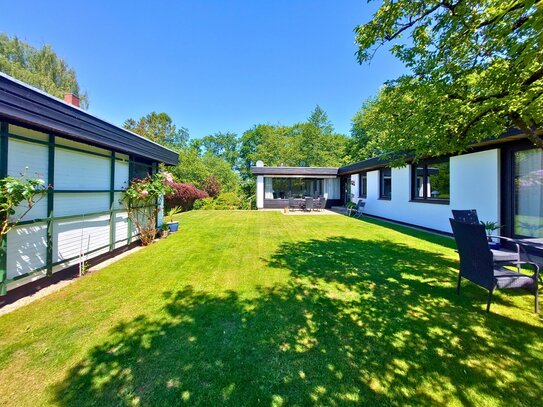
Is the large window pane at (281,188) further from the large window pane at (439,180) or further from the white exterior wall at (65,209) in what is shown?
the white exterior wall at (65,209)

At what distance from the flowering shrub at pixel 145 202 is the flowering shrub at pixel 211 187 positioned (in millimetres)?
14019

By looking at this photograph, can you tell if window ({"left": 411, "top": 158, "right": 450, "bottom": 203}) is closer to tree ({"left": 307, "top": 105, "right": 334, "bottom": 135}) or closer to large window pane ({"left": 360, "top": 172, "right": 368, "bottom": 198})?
large window pane ({"left": 360, "top": 172, "right": 368, "bottom": 198})

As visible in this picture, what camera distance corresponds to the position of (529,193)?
5.57 m

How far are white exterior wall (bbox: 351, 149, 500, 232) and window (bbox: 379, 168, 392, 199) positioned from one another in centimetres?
64

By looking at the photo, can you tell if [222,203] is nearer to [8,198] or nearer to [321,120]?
[8,198]

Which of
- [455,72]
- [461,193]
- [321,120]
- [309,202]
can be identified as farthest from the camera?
[321,120]

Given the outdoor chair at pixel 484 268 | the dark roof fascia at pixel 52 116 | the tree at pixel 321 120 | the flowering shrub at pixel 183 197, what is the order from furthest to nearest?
the tree at pixel 321 120 < the flowering shrub at pixel 183 197 < the outdoor chair at pixel 484 268 < the dark roof fascia at pixel 52 116

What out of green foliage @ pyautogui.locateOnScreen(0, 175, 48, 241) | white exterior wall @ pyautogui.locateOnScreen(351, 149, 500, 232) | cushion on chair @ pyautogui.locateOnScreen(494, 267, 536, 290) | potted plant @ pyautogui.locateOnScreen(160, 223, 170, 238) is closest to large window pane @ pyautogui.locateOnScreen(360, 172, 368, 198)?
white exterior wall @ pyautogui.locateOnScreen(351, 149, 500, 232)

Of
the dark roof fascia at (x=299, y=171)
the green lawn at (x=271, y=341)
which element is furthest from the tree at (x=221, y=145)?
the green lawn at (x=271, y=341)

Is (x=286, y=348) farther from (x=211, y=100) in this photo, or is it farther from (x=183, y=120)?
(x=183, y=120)

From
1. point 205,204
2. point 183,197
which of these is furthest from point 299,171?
point 183,197

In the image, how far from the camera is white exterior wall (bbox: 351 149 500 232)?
6371mm

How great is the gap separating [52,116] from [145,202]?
3.71 metres

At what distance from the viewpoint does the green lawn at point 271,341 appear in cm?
181
